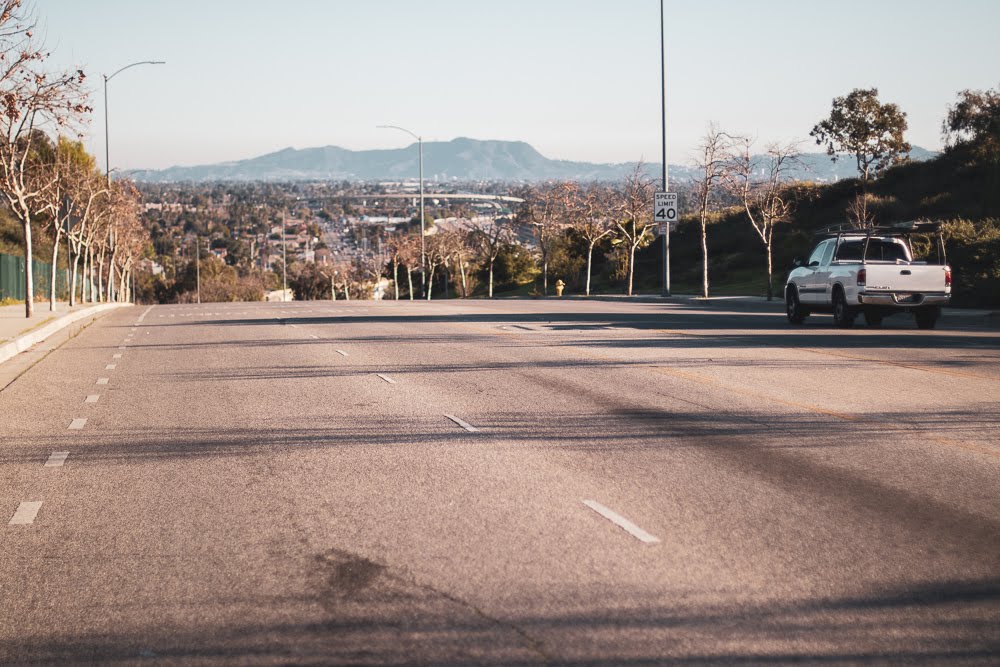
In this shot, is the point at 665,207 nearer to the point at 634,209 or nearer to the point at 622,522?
the point at 634,209

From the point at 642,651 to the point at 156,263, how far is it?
18219cm

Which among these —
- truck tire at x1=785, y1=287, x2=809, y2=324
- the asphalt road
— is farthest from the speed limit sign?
the asphalt road

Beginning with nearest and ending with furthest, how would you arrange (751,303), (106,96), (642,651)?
(642,651)
(751,303)
(106,96)

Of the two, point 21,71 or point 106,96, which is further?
point 106,96

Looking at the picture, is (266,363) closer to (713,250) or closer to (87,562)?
(87,562)

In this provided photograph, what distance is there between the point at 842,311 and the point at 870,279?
1.40 m

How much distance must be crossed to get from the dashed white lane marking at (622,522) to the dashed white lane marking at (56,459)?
5158 mm

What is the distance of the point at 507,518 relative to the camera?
27.8 ft

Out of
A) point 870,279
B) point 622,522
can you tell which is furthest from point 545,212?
point 622,522


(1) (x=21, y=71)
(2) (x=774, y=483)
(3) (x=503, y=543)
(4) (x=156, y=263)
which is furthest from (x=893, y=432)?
(4) (x=156, y=263)

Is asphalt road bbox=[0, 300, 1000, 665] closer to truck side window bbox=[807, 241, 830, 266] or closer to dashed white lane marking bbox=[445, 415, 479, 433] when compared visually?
dashed white lane marking bbox=[445, 415, 479, 433]

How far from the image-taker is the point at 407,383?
17328mm

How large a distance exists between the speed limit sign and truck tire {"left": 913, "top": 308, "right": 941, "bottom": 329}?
2244 centimetres

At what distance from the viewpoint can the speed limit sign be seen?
4875 centimetres
